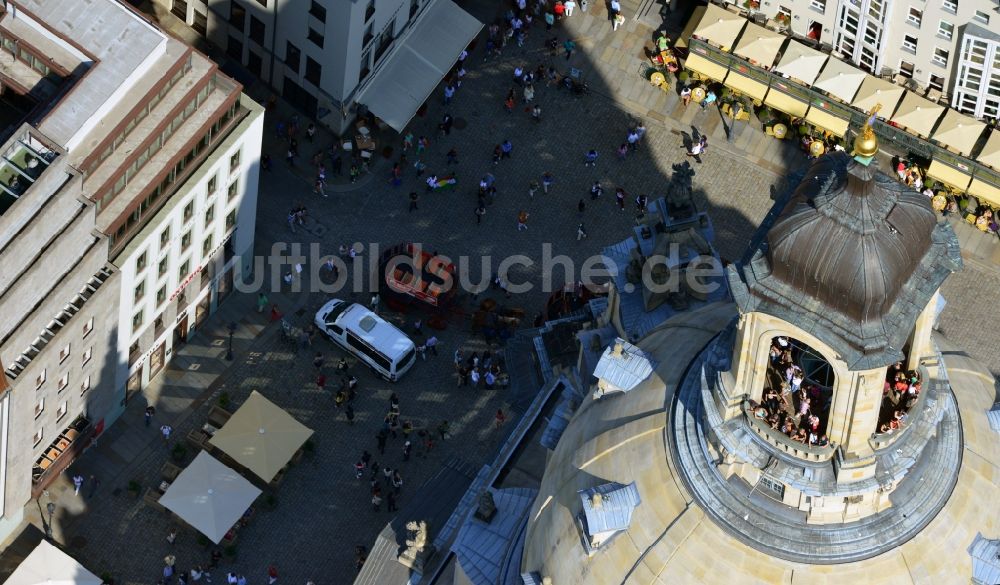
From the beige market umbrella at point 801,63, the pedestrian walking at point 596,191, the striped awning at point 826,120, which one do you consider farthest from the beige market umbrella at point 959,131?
the pedestrian walking at point 596,191

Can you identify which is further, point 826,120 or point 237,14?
point 826,120

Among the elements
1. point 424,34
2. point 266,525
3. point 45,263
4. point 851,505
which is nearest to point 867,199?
point 851,505

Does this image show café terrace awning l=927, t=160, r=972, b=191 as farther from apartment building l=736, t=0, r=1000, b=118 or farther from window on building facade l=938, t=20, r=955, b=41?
window on building facade l=938, t=20, r=955, b=41

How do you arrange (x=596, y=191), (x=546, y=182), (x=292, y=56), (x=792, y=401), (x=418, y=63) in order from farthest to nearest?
(x=418, y=63)
(x=546, y=182)
(x=596, y=191)
(x=292, y=56)
(x=792, y=401)

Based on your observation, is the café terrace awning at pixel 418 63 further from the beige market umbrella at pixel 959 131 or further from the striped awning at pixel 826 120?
the beige market umbrella at pixel 959 131

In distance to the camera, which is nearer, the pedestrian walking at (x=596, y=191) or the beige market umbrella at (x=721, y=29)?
the pedestrian walking at (x=596, y=191)

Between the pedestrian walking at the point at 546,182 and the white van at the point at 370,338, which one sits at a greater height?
the pedestrian walking at the point at 546,182

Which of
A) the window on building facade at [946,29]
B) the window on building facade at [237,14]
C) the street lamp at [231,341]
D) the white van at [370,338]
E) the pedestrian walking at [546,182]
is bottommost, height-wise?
the street lamp at [231,341]

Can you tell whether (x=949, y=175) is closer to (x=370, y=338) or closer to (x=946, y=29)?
(x=946, y=29)

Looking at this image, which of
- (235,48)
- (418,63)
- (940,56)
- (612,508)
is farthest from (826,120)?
(612,508)
